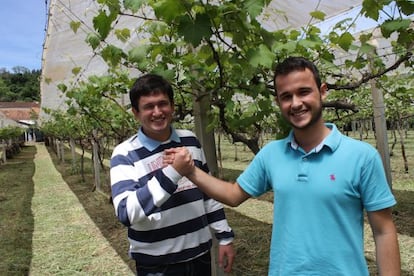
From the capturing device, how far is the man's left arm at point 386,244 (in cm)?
129

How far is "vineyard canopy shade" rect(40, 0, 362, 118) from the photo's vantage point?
3945 millimetres

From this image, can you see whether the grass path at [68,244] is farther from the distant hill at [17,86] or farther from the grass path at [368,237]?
the distant hill at [17,86]

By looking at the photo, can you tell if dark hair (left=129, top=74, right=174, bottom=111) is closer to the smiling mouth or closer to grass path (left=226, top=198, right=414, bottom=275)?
the smiling mouth

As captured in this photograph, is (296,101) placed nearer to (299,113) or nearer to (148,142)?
(299,113)

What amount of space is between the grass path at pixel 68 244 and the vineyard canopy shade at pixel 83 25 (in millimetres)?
2213

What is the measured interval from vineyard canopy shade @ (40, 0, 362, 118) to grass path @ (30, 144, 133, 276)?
7.26 feet

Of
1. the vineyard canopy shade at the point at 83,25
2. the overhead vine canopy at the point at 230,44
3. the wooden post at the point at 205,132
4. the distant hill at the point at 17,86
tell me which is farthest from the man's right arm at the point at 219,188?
the distant hill at the point at 17,86

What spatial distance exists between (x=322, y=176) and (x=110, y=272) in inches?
138

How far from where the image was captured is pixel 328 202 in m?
1.31

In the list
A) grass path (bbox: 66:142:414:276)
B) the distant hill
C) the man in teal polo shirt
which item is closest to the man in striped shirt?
the man in teal polo shirt

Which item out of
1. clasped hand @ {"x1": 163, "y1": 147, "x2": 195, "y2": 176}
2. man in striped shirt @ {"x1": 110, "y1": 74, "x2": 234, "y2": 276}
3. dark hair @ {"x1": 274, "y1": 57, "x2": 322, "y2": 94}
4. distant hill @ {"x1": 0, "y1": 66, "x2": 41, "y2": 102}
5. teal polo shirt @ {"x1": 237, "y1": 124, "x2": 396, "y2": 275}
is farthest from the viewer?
distant hill @ {"x1": 0, "y1": 66, "x2": 41, "y2": 102}

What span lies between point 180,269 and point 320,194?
80 centimetres

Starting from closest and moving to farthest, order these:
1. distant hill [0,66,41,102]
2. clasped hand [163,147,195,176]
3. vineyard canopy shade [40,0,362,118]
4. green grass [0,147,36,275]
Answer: clasped hand [163,147,195,176] → vineyard canopy shade [40,0,362,118] → green grass [0,147,36,275] → distant hill [0,66,41,102]

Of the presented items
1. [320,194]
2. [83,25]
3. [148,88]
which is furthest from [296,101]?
[83,25]
